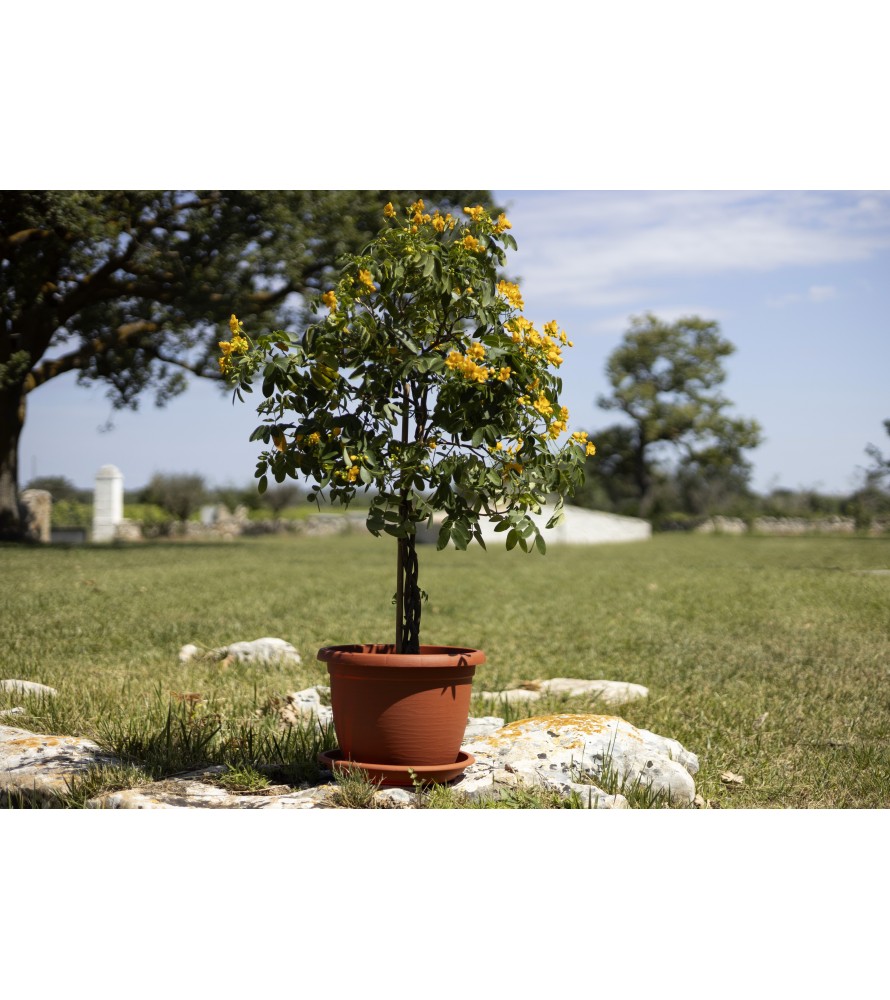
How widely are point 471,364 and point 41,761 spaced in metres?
1.89

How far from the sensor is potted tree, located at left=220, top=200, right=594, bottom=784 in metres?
3.11

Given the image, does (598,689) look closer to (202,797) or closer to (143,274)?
(202,797)

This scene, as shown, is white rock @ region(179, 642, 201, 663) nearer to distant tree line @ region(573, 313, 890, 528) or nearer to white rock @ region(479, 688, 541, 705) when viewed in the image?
white rock @ region(479, 688, 541, 705)

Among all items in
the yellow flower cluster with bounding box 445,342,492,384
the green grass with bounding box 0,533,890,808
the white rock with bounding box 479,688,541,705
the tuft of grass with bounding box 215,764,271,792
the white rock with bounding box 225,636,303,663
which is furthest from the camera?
the white rock with bounding box 225,636,303,663

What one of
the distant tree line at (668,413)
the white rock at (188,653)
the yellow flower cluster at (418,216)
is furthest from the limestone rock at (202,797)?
the distant tree line at (668,413)

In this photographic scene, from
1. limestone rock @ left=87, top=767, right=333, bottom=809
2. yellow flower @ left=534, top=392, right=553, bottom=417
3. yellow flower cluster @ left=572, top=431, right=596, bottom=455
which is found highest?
yellow flower @ left=534, top=392, right=553, bottom=417

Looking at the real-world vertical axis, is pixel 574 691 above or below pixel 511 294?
below

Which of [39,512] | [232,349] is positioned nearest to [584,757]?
[232,349]

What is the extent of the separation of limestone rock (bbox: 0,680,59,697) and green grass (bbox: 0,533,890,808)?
3.1 inches

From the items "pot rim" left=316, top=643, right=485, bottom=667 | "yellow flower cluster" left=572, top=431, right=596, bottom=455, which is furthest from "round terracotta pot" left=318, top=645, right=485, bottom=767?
"yellow flower cluster" left=572, top=431, right=596, bottom=455

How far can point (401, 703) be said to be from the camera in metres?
3.11

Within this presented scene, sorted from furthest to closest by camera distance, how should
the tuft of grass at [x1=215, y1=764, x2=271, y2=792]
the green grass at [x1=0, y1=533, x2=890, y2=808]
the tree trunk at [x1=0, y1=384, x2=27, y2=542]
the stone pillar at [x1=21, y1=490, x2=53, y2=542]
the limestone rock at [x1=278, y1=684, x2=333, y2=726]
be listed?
1. the stone pillar at [x1=21, y1=490, x2=53, y2=542]
2. the tree trunk at [x1=0, y1=384, x2=27, y2=542]
3. the limestone rock at [x1=278, y1=684, x2=333, y2=726]
4. the green grass at [x1=0, y1=533, x2=890, y2=808]
5. the tuft of grass at [x1=215, y1=764, x2=271, y2=792]

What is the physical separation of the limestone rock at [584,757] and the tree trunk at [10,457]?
887cm
